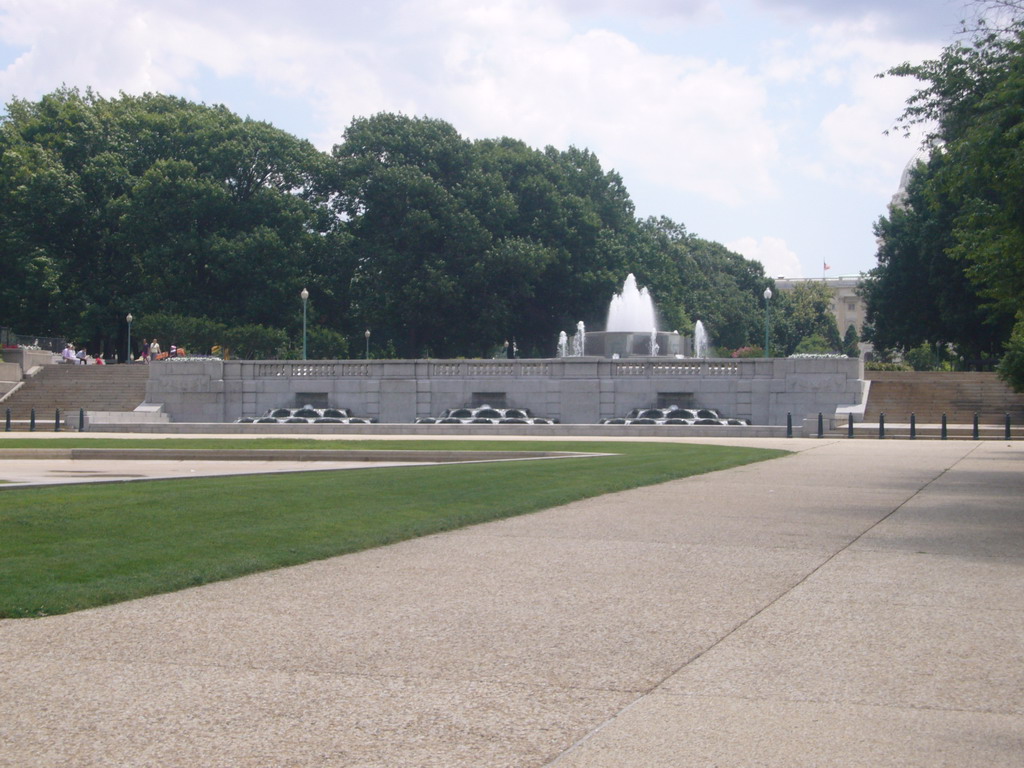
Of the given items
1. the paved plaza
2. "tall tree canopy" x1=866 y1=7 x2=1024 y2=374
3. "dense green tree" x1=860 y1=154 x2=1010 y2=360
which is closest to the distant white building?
"dense green tree" x1=860 y1=154 x2=1010 y2=360

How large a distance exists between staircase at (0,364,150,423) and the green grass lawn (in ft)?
114

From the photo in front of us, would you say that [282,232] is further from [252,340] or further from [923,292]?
[923,292]

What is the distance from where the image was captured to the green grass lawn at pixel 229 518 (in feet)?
29.9

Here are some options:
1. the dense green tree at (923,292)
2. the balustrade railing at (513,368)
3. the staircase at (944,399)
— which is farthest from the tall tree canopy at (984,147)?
the dense green tree at (923,292)

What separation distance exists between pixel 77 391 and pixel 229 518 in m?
43.7

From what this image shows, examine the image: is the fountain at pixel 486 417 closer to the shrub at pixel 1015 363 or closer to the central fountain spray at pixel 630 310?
the shrub at pixel 1015 363

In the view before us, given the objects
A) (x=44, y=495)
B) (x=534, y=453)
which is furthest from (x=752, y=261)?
(x=44, y=495)

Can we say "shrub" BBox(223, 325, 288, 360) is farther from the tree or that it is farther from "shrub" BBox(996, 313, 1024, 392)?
the tree

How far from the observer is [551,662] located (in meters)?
6.64

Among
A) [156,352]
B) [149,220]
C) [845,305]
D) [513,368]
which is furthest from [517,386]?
[845,305]

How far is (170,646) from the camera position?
273 inches

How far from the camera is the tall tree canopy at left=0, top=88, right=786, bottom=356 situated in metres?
65.2

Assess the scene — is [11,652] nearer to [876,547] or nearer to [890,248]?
[876,547]

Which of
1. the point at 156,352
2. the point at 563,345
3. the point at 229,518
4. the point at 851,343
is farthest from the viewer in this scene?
the point at 851,343
